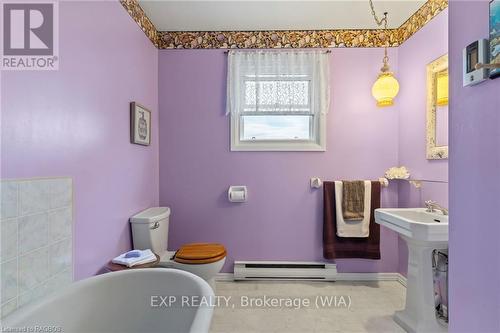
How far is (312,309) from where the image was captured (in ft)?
6.39

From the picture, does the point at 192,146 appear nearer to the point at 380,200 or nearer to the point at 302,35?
the point at 302,35

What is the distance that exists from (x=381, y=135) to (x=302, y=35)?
1301mm

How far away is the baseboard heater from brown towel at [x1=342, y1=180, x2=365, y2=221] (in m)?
0.56

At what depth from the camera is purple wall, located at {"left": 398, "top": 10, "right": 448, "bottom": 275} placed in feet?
6.29

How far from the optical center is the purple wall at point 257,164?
8.09 feet

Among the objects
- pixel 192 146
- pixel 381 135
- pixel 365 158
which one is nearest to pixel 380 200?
pixel 365 158

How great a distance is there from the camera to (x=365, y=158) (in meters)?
2.47

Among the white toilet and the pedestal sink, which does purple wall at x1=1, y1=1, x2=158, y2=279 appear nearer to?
the white toilet

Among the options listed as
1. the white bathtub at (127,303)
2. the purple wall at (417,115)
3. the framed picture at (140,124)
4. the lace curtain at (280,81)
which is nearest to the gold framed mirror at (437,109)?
the purple wall at (417,115)

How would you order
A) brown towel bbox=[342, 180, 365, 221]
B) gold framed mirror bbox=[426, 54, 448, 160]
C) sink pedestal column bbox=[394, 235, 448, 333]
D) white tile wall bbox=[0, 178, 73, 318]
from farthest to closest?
brown towel bbox=[342, 180, 365, 221]
gold framed mirror bbox=[426, 54, 448, 160]
sink pedestal column bbox=[394, 235, 448, 333]
white tile wall bbox=[0, 178, 73, 318]

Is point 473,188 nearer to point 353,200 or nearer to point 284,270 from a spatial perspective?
point 353,200

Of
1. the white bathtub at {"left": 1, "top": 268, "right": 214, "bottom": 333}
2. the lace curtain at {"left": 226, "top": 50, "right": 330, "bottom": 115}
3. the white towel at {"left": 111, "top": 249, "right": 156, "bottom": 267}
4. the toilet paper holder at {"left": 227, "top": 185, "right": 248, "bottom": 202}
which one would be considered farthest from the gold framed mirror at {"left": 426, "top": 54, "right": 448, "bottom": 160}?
the white towel at {"left": 111, "top": 249, "right": 156, "bottom": 267}

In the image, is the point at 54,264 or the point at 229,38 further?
the point at 229,38

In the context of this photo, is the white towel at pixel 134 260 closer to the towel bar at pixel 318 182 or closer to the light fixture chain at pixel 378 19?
the towel bar at pixel 318 182
